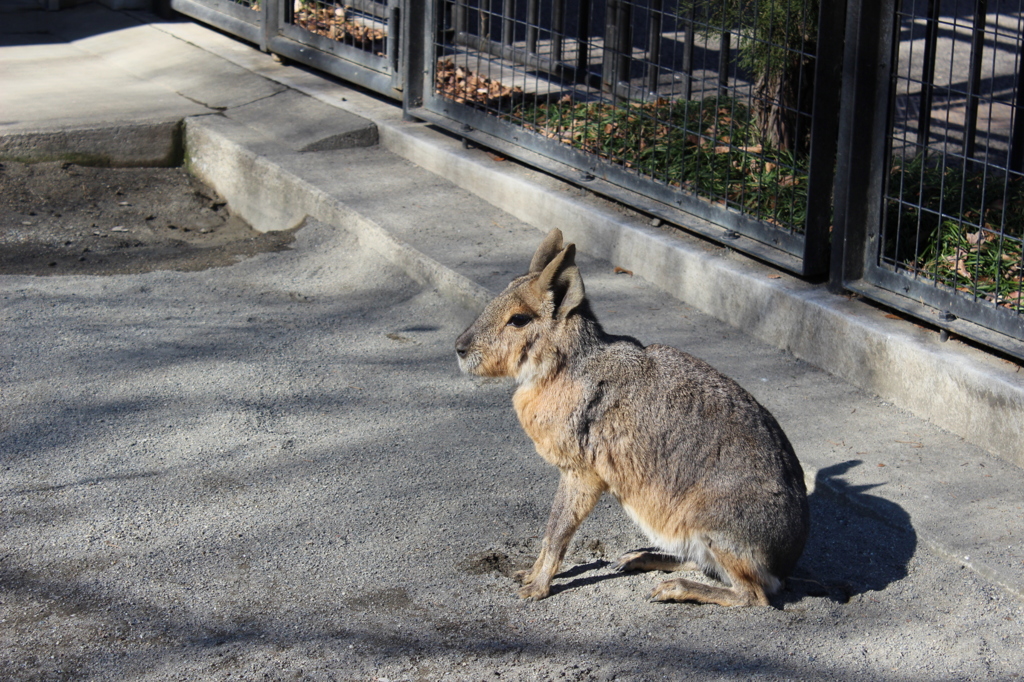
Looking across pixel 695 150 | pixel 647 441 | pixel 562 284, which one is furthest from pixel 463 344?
pixel 695 150

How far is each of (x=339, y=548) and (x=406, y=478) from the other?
0.57 m

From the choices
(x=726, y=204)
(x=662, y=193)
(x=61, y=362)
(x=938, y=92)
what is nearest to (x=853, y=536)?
(x=726, y=204)

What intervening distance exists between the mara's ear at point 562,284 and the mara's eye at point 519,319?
0.09m

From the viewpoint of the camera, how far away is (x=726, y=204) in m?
5.98

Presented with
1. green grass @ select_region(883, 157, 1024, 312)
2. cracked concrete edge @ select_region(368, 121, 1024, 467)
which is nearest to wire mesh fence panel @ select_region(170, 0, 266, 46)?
cracked concrete edge @ select_region(368, 121, 1024, 467)

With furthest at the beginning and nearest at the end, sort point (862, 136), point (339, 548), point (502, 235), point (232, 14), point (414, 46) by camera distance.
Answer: point (232, 14) → point (414, 46) → point (502, 235) → point (862, 136) → point (339, 548)

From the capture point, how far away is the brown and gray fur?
345 centimetres

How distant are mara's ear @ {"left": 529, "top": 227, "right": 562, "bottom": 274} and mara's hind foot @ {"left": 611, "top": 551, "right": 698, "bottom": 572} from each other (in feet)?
3.48

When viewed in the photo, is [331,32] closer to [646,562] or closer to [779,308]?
[779,308]

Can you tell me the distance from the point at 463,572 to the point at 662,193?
3.23 m

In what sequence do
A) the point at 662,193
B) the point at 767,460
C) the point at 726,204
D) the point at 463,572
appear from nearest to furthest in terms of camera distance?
the point at 767,460 → the point at 463,572 → the point at 726,204 → the point at 662,193

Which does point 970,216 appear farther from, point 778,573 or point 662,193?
point 778,573

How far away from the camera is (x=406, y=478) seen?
14.7 ft

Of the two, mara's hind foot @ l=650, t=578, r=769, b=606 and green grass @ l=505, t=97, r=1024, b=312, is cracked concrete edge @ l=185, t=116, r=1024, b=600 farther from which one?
mara's hind foot @ l=650, t=578, r=769, b=606
